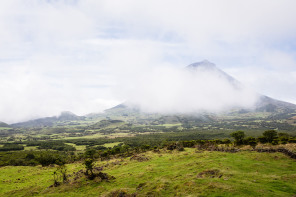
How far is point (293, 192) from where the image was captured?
18.9 m

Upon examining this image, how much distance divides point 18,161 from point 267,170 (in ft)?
342

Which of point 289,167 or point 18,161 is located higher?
point 289,167

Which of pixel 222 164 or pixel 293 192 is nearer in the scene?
pixel 293 192

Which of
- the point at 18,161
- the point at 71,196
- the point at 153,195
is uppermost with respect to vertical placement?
the point at 153,195

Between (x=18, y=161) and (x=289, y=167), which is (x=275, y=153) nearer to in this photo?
(x=289, y=167)

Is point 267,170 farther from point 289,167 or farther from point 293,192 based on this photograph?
point 293,192

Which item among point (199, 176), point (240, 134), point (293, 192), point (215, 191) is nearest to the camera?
point (293, 192)

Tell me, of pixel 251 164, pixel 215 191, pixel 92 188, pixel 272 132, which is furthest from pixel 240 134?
pixel 92 188

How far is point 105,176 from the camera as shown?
33.8 meters

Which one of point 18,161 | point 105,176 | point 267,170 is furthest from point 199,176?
point 18,161

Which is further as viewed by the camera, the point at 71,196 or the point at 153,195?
the point at 71,196

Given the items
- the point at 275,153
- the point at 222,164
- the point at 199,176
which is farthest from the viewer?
the point at 275,153

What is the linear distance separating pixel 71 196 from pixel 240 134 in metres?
63.0

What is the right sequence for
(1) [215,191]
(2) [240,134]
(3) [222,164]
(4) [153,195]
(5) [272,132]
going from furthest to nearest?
(2) [240,134]
(5) [272,132]
(3) [222,164]
(4) [153,195]
(1) [215,191]
